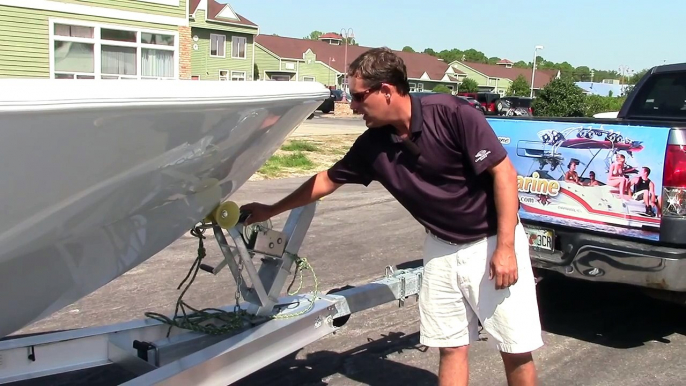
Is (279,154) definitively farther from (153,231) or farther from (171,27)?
(153,231)

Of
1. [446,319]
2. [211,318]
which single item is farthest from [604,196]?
[211,318]

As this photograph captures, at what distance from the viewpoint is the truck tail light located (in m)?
4.02

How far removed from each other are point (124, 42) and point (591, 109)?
59.2 ft

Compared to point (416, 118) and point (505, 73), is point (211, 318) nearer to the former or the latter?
point (416, 118)

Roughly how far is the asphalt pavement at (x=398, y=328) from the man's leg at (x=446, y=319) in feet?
2.57

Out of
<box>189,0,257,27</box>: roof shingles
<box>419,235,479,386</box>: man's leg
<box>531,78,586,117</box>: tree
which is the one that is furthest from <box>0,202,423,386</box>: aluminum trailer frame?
<box>189,0,257,27</box>: roof shingles

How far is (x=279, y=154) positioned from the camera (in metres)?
15.8

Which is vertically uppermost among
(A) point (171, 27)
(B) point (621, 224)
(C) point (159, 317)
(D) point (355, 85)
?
(A) point (171, 27)

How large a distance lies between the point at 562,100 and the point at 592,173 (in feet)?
69.9

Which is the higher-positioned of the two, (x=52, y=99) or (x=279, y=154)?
(x=52, y=99)

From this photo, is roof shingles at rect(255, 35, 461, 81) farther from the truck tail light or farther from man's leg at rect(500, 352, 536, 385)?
man's leg at rect(500, 352, 536, 385)

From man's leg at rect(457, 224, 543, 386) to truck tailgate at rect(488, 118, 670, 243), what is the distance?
4.67 feet

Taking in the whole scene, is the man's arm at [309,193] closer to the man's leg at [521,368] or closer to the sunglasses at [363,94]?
the sunglasses at [363,94]

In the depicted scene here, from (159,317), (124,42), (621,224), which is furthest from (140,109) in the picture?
(124,42)
